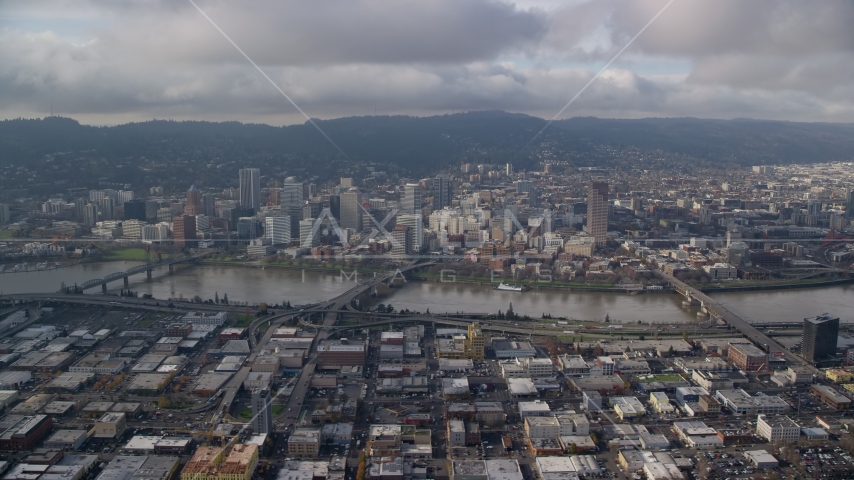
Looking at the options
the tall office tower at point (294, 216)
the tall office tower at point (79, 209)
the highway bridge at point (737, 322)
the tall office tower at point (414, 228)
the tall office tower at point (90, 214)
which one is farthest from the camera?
the tall office tower at point (79, 209)

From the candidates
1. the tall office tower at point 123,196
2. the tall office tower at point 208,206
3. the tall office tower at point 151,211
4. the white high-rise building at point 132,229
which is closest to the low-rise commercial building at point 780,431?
the white high-rise building at point 132,229

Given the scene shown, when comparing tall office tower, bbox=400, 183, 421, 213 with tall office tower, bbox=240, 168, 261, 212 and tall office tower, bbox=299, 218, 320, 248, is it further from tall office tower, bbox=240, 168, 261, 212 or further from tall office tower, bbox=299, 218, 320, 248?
tall office tower, bbox=240, 168, 261, 212

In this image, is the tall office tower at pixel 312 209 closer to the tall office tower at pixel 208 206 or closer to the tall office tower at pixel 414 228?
the tall office tower at pixel 414 228

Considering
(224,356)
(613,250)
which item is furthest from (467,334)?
(613,250)

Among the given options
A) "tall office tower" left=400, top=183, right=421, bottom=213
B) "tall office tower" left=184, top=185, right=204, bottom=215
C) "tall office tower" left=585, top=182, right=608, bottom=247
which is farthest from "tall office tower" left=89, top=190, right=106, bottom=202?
"tall office tower" left=585, top=182, right=608, bottom=247

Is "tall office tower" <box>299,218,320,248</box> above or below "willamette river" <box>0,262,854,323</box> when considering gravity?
above
